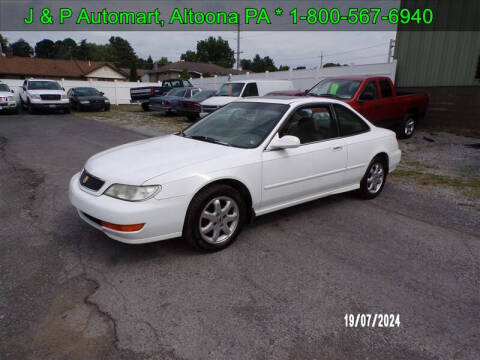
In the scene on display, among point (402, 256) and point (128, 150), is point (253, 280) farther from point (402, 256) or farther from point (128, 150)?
point (128, 150)

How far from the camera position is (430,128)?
41.6 ft

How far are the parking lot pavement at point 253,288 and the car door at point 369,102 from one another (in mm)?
4403

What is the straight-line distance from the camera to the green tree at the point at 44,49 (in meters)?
112

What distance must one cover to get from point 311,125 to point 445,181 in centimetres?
374

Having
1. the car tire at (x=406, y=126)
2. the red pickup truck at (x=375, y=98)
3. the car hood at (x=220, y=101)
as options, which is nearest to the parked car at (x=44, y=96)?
the car hood at (x=220, y=101)

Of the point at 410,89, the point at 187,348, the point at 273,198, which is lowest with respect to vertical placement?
the point at 187,348

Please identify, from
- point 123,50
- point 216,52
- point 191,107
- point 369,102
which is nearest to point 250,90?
point 191,107

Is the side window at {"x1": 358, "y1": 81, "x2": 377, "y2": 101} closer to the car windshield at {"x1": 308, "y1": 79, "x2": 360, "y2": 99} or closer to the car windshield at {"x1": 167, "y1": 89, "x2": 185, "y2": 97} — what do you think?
the car windshield at {"x1": 308, "y1": 79, "x2": 360, "y2": 99}

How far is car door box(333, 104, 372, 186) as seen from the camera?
15.3 feet

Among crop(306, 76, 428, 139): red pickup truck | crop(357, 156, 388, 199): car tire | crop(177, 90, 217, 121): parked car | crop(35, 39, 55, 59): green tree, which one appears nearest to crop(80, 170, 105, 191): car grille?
crop(357, 156, 388, 199): car tire

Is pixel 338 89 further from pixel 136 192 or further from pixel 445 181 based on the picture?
pixel 136 192

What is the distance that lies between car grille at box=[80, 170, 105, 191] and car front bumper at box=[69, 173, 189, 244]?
9cm

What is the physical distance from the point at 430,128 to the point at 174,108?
36.8 ft

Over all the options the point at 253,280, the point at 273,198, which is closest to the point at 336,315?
the point at 253,280
